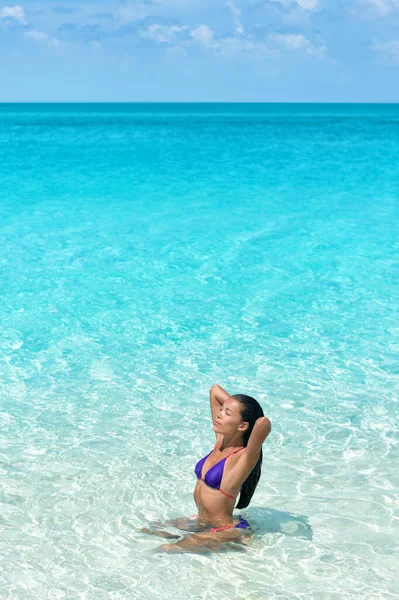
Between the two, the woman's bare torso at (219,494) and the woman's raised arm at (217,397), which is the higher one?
the woman's raised arm at (217,397)

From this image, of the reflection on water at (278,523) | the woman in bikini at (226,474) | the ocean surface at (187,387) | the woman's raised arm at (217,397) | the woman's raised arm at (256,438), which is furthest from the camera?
the reflection on water at (278,523)

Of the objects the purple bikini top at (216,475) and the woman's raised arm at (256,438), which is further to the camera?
the purple bikini top at (216,475)

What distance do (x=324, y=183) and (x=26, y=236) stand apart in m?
10.1

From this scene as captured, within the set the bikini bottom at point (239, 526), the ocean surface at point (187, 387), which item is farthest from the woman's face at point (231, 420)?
the ocean surface at point (187, 387)

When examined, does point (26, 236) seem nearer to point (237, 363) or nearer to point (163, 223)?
point (163, 223)

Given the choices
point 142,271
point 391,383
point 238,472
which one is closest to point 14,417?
point 238,472

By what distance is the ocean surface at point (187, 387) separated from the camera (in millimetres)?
4492

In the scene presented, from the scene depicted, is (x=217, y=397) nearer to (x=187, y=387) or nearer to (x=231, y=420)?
(x=231, y=420)

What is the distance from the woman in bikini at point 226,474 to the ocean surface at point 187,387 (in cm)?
12

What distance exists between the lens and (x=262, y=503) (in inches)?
205

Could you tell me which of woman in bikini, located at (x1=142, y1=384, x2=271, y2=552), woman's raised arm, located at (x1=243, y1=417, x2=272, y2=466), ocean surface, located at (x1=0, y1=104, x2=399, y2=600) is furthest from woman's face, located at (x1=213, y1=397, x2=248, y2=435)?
ocean surface, located at (x1=0, y1=104, x2=399, y2=600)

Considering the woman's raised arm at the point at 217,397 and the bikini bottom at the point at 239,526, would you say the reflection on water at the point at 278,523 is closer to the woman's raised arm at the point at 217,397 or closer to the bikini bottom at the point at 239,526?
the bikini bottom at the point at 239,526

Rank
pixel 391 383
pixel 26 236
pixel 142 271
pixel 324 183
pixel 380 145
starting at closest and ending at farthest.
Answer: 1. pixel 391 383
2. pixel 142 271
3. pixel 26 236
4. pixel 324 183
5. pixel 380 145

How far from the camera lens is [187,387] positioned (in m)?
7.19
